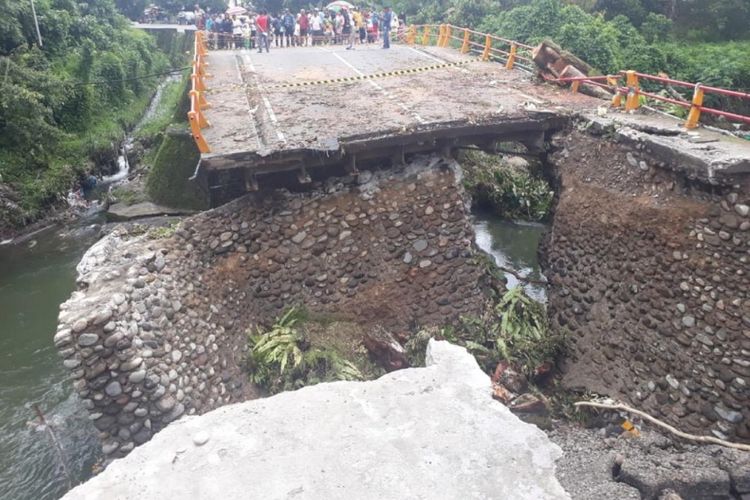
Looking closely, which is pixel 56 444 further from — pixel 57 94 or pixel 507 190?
pixel 57 94

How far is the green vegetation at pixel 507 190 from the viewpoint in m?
18.5

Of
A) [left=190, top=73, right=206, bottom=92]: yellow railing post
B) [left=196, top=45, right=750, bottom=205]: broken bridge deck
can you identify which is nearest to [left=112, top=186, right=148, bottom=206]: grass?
[left=196, top=45, right=750, bottom=205]: broken bridge deck

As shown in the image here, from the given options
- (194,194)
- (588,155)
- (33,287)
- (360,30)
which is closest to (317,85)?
(194,194)

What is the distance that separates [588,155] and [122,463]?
9049 millimetres

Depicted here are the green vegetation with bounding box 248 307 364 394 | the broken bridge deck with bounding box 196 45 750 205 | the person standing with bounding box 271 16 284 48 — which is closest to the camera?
the green vegetation with bounding box 248 307 364 394

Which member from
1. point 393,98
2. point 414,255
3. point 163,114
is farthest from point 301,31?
point 414,255

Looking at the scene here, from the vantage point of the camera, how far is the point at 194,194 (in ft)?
59.1

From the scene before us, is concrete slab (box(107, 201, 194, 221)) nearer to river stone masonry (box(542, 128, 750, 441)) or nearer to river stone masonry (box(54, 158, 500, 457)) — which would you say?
river stone masonry (box(54, 158, 500, 457))

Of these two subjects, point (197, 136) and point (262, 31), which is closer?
point (197, 136)

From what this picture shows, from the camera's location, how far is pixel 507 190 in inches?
733

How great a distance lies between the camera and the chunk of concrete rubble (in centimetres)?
452

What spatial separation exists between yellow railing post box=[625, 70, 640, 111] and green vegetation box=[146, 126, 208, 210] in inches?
488

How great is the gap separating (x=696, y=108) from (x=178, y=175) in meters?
14.6

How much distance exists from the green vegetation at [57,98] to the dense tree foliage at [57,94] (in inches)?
1.2
